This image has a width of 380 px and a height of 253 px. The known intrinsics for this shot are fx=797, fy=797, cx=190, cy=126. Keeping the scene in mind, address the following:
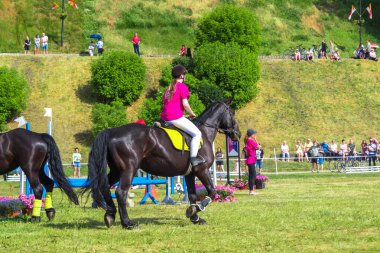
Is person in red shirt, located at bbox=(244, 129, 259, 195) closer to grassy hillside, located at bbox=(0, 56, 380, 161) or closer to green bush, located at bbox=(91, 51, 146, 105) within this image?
grassy hillside, located at bbox=(0, 56, 380, 161)

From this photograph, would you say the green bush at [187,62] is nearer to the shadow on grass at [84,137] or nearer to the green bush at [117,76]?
the green bush at [117,76]

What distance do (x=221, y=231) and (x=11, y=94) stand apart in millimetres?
52742

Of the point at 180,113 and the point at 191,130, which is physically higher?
the point at 180,113

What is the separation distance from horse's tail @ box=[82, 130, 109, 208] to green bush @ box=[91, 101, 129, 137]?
4729cm

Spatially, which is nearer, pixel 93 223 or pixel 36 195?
pixel 93 223

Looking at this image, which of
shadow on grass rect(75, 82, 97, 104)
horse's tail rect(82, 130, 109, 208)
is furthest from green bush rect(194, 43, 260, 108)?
horse's tail rect(82, 130, 109, 208)

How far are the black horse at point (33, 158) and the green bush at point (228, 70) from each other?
173 ft

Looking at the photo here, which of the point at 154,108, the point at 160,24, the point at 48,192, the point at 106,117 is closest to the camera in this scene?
the point at 48,192

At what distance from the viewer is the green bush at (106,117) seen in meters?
63.2

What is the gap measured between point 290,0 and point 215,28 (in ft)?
83.6

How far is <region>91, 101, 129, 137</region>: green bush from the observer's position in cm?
6318

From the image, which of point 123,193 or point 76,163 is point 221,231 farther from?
point 76,163

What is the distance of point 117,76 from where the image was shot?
2724 inches

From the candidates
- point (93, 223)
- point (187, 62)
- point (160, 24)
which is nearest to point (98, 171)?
point (93, 223)
